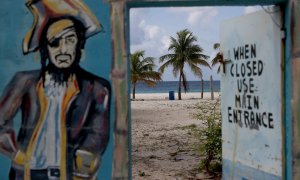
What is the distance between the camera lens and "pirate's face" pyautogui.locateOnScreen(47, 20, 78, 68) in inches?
198

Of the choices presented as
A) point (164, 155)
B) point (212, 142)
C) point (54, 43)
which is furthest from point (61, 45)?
point (164, 155)

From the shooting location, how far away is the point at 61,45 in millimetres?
5035

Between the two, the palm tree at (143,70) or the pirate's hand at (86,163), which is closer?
the pirate's hand at (86,163)

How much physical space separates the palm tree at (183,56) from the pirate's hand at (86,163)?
39.2 meters

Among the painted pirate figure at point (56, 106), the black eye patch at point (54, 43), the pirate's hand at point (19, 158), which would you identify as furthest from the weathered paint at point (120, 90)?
the pirate's hand at point (19, 158)

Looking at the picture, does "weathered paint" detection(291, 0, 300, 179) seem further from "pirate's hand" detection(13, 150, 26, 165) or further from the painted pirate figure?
"pirate's hand" detection(13, 150, 26, 165)

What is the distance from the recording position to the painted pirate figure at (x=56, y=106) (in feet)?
16.4

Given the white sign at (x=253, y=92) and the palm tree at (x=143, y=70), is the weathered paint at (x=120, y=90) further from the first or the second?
the palm tree at (x=143, y=70)

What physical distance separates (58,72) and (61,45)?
Result: 1.02 ft

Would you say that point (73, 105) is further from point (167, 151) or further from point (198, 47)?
point (198, 47)

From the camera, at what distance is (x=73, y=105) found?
5031 millimetres

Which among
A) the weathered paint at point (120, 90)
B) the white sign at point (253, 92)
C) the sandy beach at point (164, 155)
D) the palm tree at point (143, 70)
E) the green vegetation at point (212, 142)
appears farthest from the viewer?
the palm tree at point (143, 70)

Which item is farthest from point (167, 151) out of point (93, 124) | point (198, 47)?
point (198, 47)

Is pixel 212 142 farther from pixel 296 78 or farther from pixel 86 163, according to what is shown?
pixel 86 163
